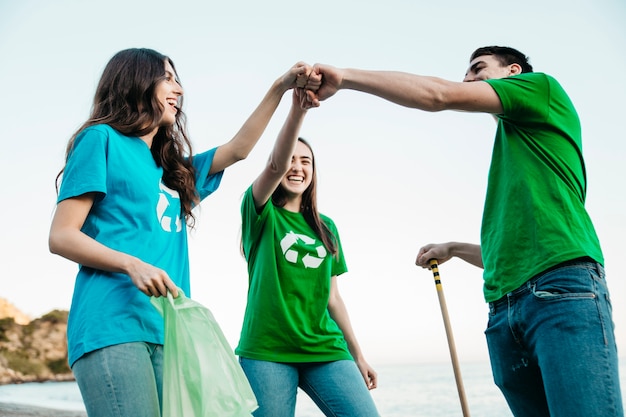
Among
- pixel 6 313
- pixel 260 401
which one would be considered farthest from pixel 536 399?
pixel 6 313

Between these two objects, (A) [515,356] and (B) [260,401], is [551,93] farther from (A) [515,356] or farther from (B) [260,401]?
(B) [260,401]

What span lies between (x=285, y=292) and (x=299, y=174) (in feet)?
2.28

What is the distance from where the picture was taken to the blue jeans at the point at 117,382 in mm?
1695

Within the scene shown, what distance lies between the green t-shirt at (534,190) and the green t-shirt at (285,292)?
3.51 feet

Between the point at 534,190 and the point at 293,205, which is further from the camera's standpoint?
the point at 293,205

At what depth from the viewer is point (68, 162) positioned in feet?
6.29

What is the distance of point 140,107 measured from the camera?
213 cm

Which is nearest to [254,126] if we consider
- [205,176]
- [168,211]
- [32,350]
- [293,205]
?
[205,176]

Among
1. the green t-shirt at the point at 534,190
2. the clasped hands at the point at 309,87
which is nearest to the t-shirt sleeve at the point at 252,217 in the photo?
the clasped hands at the point at 309,87

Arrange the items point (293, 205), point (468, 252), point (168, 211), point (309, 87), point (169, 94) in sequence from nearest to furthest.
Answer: point (168, 211) → point (169, 94) → point (309, 87) → point (468, 252) → point (293, 205)

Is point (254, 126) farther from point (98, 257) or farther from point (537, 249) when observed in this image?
point (537, 249)

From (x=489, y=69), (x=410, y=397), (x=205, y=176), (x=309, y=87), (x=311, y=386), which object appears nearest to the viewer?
(x=205, y=176)

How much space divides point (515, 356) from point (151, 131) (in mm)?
1457

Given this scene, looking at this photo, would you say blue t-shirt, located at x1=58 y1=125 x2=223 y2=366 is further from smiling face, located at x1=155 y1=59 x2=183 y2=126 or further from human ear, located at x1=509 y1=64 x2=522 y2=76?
human ear, located at x1=509 y1=64 x2=522 y2=76
